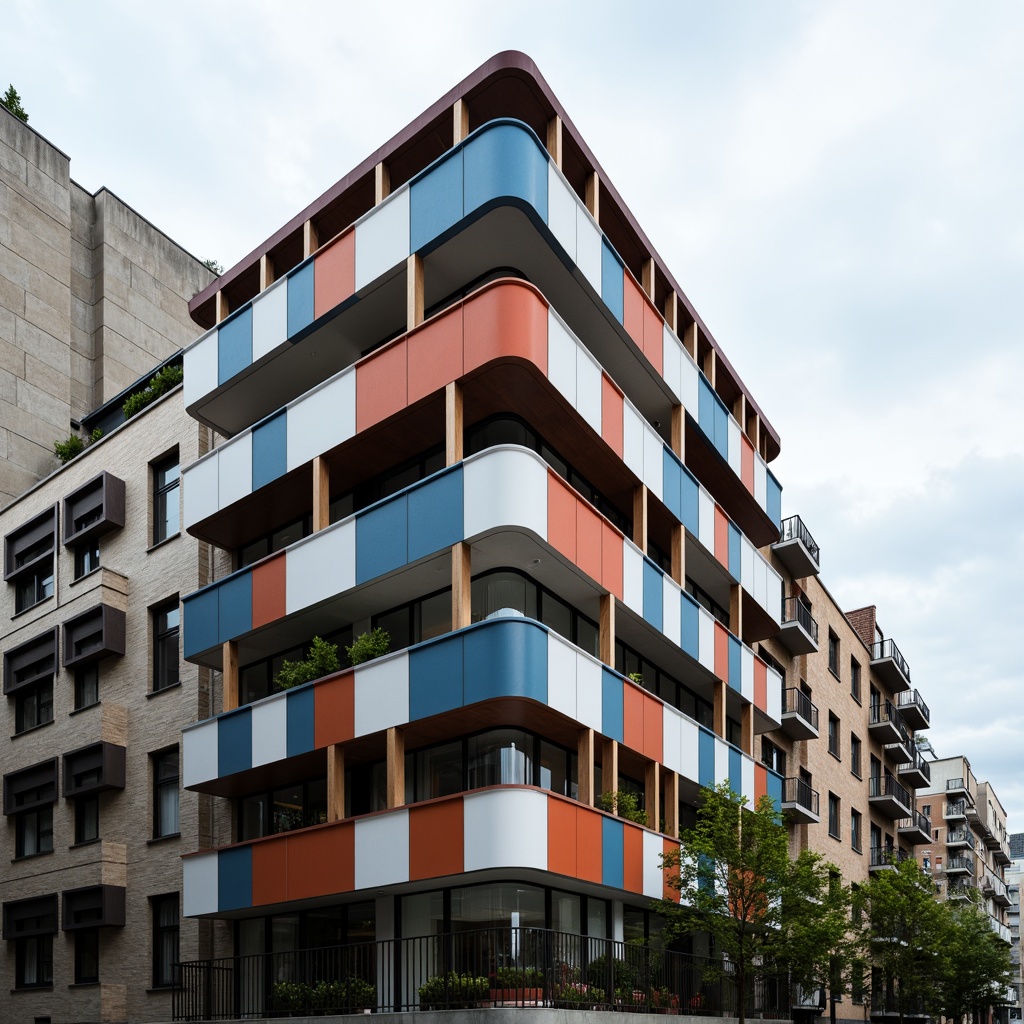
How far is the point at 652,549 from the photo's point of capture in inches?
1213

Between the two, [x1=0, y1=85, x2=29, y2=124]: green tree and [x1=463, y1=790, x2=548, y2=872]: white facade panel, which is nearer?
[x1=463, y1=790, x2=548, y2=872]: white facade panel

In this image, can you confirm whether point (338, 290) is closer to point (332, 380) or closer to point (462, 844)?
point (332, 380)

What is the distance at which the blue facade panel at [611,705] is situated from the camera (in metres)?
23.7

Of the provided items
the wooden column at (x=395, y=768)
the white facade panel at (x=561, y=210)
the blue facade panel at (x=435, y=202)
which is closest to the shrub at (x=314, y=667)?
the wooden column at (x=395, y=768)

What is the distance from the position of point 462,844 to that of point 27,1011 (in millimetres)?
16421

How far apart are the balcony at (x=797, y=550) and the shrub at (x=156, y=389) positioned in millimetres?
20379

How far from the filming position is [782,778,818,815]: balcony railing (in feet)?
131

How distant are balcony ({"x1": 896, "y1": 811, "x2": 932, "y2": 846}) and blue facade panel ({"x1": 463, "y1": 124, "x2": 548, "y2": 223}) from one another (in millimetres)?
41268

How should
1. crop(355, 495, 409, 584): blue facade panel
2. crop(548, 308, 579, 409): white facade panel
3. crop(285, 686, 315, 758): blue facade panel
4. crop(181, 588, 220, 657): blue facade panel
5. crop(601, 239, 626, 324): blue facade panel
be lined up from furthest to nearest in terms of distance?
crop(181, 588, 220, 657): blue facade panel
crop(601, 239, 626, 324): blue facade panel
crop(285, 686, 315, 758): blue facade panel
crop(548, 308, 579, 409): white facade panel
crop(355, 495, 409, 584): blue facade panel

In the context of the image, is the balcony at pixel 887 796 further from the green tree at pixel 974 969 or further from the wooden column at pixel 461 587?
the wooden column at pixel 461 587

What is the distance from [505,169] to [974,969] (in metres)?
40.6

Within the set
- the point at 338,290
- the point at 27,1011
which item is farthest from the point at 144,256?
the point at 27,1011

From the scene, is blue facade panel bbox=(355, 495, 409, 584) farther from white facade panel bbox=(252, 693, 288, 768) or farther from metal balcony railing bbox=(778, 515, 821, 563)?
metal balcony railing bbox=(778, 515, 821, 563)

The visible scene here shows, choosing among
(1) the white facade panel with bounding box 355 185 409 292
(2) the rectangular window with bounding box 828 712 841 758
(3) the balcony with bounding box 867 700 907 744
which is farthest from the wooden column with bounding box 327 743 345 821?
(3) the balcony with bounding box 867 700 907 744
